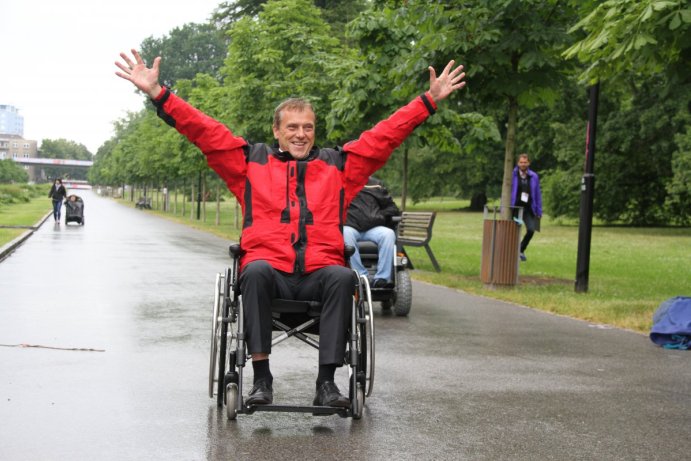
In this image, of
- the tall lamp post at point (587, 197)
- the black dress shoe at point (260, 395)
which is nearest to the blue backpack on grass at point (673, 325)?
the tall lamp post at point (587, 197)

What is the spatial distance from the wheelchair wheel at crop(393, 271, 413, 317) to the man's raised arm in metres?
4.93

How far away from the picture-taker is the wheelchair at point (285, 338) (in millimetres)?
4848

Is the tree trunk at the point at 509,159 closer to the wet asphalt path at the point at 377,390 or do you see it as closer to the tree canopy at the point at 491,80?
the tree canopy at the point at 491,80

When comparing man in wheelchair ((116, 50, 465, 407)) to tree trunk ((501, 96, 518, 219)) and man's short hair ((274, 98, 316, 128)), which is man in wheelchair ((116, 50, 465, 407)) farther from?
tree trunk ((501, 96, 518, 219))

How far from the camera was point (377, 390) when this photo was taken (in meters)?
5.88

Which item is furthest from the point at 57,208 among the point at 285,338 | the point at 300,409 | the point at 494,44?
the point at 300,409

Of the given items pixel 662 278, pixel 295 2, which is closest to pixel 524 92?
pixel 662 278

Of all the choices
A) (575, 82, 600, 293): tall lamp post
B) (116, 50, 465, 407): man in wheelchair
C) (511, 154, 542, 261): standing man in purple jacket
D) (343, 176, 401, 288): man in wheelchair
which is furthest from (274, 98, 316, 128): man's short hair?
(511, 154, 542, 261): standing man in purple jacket

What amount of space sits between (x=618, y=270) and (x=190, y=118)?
13408mm

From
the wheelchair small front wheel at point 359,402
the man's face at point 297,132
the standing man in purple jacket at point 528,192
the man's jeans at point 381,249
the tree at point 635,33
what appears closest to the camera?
the wheelchair small front wheel at point 359,402

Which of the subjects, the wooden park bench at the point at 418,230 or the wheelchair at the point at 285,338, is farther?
the wooden park bench at the point at 418,230

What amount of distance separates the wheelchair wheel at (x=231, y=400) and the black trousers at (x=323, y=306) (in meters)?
0.21

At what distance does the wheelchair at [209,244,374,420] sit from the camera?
4.85 m

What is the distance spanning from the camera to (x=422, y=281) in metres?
14.2
